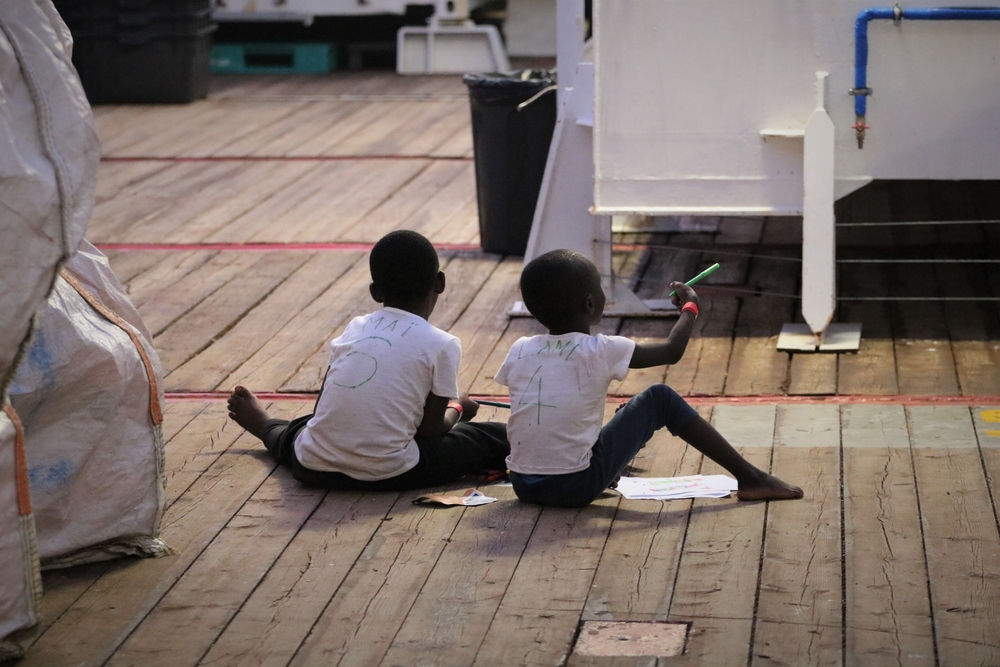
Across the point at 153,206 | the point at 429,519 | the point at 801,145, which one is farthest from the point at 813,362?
the point at 153,206

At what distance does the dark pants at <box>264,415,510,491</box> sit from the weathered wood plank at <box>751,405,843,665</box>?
886 mm

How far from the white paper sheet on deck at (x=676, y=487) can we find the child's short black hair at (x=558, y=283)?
572mm

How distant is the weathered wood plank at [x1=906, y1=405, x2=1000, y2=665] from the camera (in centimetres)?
324

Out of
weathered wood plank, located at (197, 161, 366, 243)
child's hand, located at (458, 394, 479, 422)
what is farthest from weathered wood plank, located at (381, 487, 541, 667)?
weathered wood plank, located at (197, 161, 366, 243)

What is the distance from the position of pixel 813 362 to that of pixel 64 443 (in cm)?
305

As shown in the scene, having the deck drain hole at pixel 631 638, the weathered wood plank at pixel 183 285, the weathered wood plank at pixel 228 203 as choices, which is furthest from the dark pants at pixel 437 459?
the weathered wood plank at pixel 228 203

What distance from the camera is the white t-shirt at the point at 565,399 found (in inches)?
159

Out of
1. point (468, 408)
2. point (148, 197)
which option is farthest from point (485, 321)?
point (148, 197)

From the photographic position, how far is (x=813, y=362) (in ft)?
18.3

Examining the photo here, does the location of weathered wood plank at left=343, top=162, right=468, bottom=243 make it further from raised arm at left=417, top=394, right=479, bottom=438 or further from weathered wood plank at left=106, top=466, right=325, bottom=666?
weathered wood plank at left=106, top=466, right=325, bottom=666

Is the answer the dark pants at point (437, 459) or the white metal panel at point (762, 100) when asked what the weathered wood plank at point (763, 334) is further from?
the dark pants at point (437, 459)

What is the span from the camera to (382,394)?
4.17 m

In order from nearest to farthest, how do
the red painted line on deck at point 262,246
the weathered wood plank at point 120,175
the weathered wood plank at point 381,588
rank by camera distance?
1. the weathered wood plank at point 381,588
2. the red painted line on deck at point 262,246
3. the weathered wood plank at point 120,175

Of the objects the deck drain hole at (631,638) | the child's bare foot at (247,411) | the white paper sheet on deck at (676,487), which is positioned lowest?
the white paper sheet on deck at (676,487)
